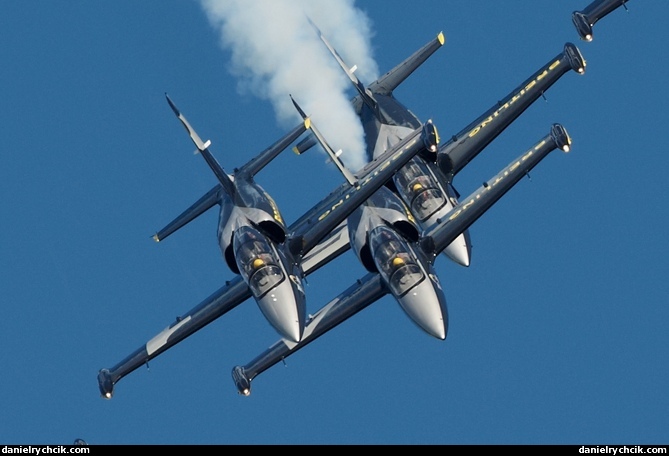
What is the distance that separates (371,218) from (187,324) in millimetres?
11354

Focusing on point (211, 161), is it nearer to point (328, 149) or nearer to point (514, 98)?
point (328, 149)

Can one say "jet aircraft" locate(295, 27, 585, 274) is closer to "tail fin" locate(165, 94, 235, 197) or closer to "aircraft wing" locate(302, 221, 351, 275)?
"aircraft wing" locate(302, 221, 351, 275)

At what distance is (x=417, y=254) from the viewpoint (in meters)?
106

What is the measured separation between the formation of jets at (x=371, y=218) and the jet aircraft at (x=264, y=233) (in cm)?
7

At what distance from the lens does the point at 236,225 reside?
4193 inches

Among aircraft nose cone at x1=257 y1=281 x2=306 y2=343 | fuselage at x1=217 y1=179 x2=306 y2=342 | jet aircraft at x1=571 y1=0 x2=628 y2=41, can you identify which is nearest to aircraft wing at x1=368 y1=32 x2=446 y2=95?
jet aircraft at x1=571 y1=0 x2=628 y2=41

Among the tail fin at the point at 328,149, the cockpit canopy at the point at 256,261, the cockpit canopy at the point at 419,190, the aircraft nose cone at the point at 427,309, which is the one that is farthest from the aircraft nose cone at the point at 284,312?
the cockpit canopy at the point at 419,190

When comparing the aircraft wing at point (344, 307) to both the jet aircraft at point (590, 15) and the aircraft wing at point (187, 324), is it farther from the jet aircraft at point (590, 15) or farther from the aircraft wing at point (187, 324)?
the jet aircraft at point (590, 15)

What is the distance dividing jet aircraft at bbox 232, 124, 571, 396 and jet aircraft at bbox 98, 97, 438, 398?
240cm

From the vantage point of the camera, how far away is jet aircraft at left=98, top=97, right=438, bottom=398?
103938mm

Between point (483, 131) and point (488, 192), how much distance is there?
6058mm
